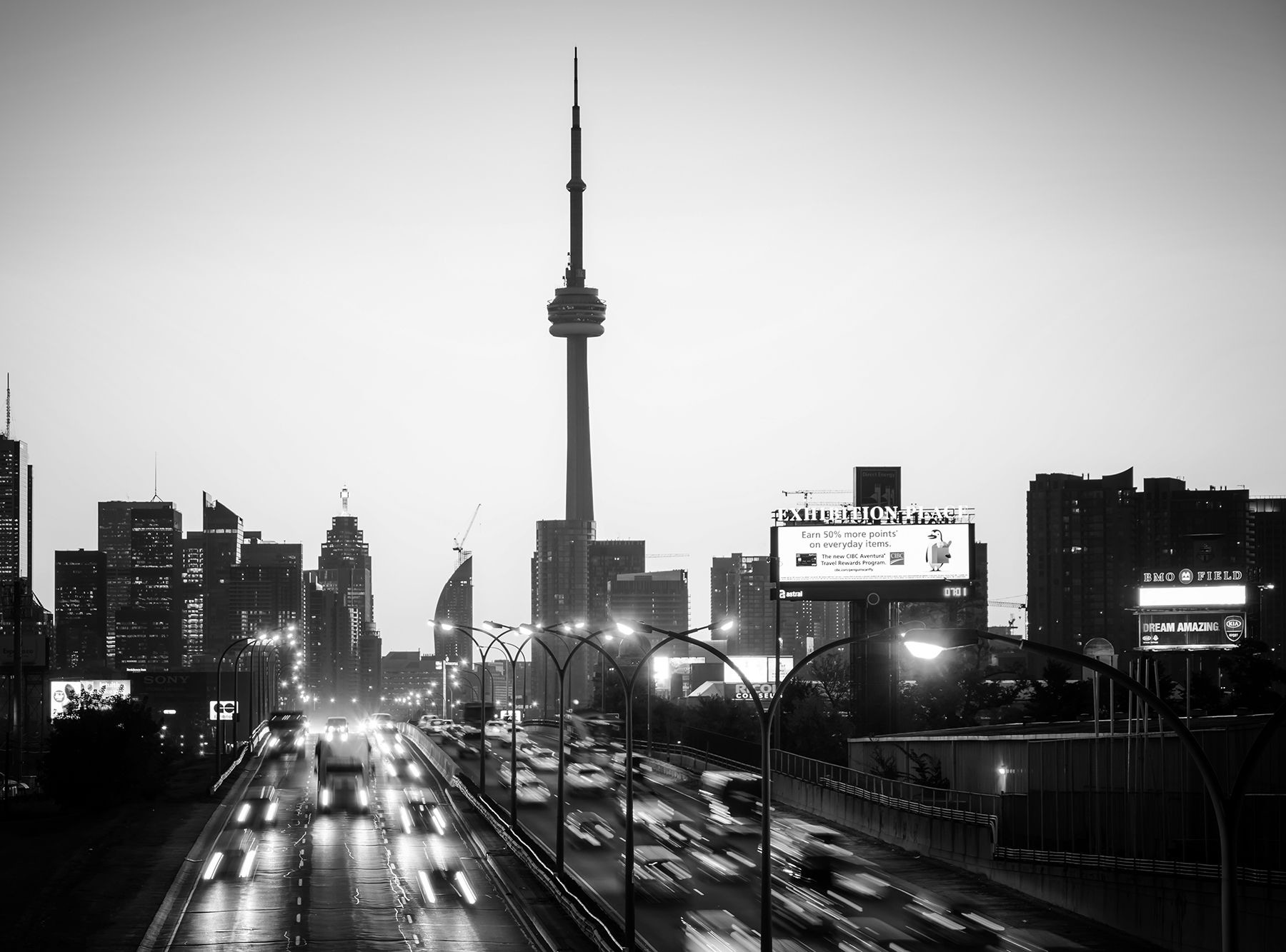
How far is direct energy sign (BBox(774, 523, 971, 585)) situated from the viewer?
293 feet

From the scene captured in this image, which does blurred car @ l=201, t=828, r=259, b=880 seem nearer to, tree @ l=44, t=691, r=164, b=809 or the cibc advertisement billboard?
tree @ l=44, t=691, r=164, b=809

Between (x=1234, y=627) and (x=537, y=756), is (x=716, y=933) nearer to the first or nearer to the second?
(x=1234, y=627)

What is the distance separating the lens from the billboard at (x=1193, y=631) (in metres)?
103

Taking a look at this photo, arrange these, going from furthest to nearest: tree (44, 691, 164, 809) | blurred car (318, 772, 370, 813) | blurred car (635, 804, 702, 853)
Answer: tree (44, 691, 164, 809) → blurred car (318, 772, 370, 813) → blurred car (635, 804, 702, 853)

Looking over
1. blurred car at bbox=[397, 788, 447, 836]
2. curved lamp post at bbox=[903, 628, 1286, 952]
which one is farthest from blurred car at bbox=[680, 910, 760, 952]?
blurred car at bbox=[397, 788, 447, 836]

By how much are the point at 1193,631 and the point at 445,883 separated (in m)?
65.8

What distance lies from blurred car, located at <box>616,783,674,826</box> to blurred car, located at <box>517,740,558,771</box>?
76.0 feet

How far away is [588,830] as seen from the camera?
67875 mm

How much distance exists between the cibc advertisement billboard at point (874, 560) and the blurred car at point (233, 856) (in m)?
33.9

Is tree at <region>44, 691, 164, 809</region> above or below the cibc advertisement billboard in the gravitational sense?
below

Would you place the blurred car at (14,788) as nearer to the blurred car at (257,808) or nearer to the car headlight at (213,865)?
the blurred car at (257,808)

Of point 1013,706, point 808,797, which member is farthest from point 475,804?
point 1013,706

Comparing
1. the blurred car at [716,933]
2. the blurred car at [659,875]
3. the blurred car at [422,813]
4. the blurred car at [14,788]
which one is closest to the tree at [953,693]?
the blurred car at [422,813]

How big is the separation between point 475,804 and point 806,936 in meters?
40.0
